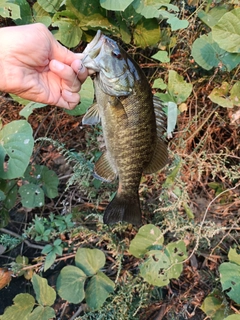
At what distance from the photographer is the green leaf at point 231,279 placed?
5.41 ft

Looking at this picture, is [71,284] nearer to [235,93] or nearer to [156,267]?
[156,267]

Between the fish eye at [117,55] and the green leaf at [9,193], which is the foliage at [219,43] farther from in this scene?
the green leaf at [9,193]

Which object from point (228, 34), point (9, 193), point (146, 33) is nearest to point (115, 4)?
point (146, 33)

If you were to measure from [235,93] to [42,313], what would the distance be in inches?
60.6

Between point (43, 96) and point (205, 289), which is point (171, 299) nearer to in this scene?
point (205, 289)

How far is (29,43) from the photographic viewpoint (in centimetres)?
136

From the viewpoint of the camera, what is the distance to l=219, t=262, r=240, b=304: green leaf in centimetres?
165

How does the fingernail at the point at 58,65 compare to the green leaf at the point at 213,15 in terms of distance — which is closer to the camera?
the fingernail at the point at 58,65

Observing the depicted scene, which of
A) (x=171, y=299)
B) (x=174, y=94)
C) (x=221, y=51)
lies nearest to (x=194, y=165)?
(x=174, y=94)

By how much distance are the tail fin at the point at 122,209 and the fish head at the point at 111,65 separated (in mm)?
523

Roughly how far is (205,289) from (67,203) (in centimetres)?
95

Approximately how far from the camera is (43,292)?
5.98 ft

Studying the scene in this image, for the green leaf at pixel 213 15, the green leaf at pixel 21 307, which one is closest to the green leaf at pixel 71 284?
the green leaf at pixel 21 307

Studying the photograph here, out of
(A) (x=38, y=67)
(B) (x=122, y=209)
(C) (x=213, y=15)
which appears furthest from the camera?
(C) (x=213, y=15)
